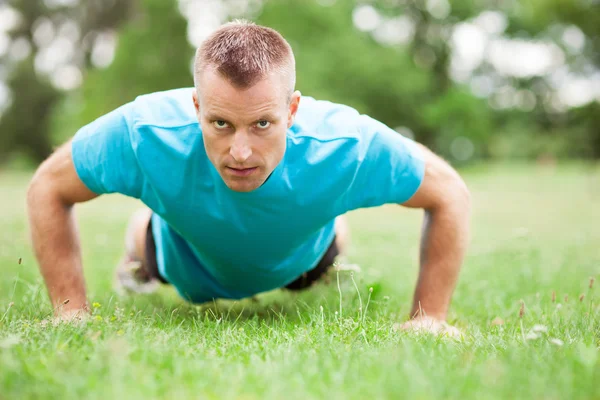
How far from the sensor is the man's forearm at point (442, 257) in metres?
3.71

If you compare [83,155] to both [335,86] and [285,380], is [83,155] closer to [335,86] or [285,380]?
[285,380]

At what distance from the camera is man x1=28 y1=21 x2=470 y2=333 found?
2918 millimetres

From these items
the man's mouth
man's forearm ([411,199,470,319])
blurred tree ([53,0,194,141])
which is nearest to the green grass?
man's forearm ([411,199,470,319])

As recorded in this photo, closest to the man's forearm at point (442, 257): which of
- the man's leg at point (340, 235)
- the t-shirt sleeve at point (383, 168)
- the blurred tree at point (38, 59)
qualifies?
the t-shirt sleeve at point (383, 168)

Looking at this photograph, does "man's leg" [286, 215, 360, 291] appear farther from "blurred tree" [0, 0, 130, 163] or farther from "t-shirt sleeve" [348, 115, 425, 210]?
"blurred tree" [0, 0, 130, 163]

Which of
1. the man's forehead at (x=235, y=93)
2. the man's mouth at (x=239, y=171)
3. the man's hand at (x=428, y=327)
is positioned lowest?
the man's hand at (x=428, y=327)

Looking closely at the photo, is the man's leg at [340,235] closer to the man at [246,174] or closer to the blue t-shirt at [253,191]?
the man at [246,174]

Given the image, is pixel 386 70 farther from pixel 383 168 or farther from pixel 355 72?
pixel 383 168

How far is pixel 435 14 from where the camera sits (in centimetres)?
3734

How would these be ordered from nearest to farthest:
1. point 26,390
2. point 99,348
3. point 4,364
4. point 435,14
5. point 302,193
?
point 26,390
point 4,364
point 99,348
point 302,193
point 435,14

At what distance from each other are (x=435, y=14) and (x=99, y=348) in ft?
125

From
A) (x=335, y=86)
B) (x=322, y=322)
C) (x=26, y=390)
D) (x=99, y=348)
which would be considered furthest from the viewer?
(x=335, y=86)

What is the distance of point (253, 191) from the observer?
3154 millimetres

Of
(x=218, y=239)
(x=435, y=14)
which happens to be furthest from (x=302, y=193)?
(x=435, y=14)
